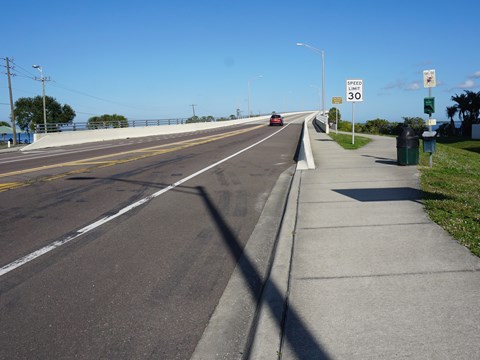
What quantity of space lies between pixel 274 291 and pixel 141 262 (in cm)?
201

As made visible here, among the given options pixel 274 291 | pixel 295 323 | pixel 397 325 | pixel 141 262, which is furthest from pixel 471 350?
pixel 141 262

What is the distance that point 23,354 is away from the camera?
147 inches

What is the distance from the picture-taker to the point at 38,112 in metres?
107

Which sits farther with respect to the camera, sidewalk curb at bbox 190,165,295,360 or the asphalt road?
the asphalt road

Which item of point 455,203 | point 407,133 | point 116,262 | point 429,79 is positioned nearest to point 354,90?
point 407,133

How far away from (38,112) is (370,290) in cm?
11361

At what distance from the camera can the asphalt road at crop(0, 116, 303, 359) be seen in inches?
157

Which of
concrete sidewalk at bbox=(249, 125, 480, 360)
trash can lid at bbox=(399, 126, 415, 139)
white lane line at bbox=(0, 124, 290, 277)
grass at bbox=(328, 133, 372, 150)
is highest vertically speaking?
trash can lid at bbox=(399, 126, 415, 139)

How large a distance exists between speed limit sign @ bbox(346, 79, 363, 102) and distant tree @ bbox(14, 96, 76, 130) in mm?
90046

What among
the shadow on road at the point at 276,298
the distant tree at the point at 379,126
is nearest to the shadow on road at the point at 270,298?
the shadow on road at the point at 276,298

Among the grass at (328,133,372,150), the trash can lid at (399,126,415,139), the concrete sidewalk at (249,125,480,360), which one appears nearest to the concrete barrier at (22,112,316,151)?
the grass at (328,133,372,150)

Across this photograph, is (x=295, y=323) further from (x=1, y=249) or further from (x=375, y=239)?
(x=1, y=249)

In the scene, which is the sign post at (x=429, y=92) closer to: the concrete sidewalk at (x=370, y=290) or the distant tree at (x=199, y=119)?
the concrete sidewalk at (x=370, y=290)

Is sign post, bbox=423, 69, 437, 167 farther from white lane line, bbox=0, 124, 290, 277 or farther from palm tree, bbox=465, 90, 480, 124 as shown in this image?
palm tree, bbox=465, 90, 480, 124
